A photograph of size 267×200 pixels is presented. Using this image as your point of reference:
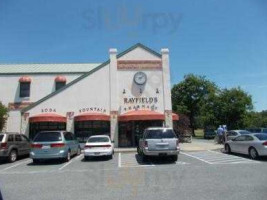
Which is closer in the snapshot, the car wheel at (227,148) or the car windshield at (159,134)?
the car windshield at (159,134)

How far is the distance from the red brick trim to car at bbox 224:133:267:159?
10.6 metres

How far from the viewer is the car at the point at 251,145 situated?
55.4ft

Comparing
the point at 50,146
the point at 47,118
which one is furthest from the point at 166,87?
the point at 50,146

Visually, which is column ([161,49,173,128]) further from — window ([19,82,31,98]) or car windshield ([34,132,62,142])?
window ([19,82,31,98])

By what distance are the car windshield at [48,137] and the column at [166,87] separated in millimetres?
11773

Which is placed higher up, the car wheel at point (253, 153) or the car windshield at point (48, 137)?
the car windshield at point (48, 137)

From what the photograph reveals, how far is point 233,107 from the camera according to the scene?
155 ft

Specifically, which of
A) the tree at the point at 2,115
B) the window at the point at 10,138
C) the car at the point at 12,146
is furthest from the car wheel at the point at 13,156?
the tree at the point at 2,115

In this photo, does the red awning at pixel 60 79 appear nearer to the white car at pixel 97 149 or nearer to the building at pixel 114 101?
the building at pixel 114 101

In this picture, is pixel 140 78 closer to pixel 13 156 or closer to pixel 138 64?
pixel 138 64

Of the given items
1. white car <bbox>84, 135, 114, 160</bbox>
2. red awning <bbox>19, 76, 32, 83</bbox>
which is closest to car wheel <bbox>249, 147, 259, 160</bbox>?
white car <bbox>84, 135, 114, 160</bbox>

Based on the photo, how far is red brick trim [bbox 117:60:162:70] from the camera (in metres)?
27.7

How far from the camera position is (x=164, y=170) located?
1364 cm

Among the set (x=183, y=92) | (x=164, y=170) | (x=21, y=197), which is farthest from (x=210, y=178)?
(x=183, y=92)
